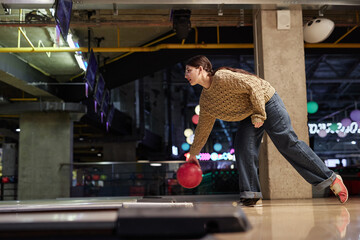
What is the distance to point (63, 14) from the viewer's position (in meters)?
4.71

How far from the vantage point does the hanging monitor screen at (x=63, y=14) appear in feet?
14.7

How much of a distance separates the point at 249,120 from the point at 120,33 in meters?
5.84

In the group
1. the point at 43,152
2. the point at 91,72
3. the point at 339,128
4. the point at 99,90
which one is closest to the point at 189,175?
the point at 91,72

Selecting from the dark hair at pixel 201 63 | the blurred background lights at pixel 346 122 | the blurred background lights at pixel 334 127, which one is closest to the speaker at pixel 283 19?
the dark hair at pixel 201 63

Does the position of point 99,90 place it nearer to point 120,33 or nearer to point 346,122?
point 120,33

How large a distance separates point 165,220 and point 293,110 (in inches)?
157

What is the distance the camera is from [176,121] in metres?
19.3

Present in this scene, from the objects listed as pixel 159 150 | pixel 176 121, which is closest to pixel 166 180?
Answer: pixel 176 121

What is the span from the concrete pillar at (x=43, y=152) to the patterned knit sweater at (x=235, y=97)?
29.1ft

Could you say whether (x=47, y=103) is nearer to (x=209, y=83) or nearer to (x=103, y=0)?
(x=103, y=0)

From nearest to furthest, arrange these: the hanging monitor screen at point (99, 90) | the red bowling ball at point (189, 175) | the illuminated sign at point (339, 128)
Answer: the red bowling ball at point (189, 175)
the hanging monitor screen at point (99, 90)
the illuminated sign at point (339, 128)

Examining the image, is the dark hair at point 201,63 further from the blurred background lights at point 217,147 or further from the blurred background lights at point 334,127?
the blurred background lights at point 217,147

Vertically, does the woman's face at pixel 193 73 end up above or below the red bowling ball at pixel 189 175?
above

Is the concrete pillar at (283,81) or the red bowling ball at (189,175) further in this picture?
the concrete pillar at (283,81)
